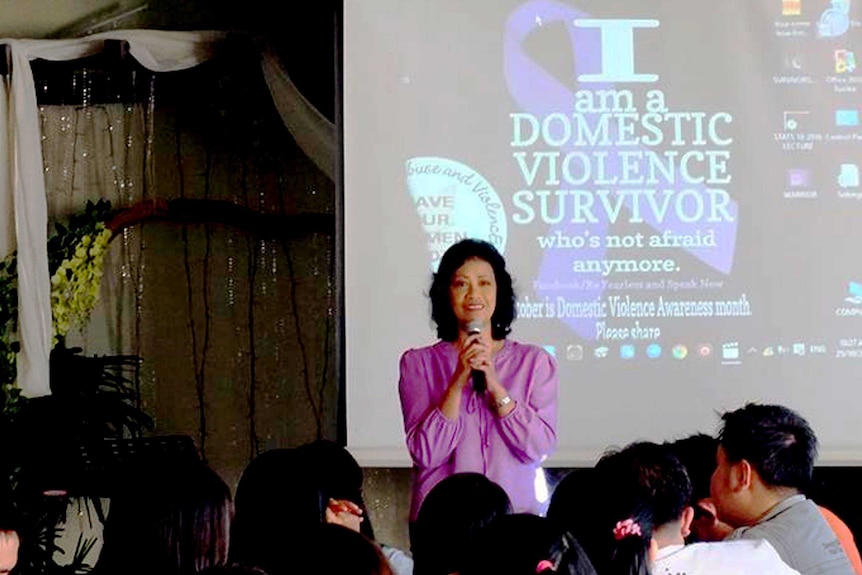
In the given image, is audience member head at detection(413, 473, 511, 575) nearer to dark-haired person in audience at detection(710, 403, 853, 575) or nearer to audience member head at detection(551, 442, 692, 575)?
audience member head at detection(551, 442, 692, 575)

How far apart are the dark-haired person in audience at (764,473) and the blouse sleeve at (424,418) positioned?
2.63 feet

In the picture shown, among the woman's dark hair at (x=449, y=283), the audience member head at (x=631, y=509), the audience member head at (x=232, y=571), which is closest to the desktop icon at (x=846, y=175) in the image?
the woman's dark hair at (x=449, y=283)

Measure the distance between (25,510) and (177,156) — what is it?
148 cm

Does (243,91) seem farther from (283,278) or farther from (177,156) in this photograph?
(283,278)

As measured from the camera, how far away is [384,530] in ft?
16.7

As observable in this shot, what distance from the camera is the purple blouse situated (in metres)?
3.44

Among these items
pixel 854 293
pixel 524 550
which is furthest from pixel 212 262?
pixel 524 550

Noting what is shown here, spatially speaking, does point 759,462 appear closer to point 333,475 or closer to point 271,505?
point 333,475

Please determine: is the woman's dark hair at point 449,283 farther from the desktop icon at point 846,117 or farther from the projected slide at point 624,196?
the desktop icon at point 846,117

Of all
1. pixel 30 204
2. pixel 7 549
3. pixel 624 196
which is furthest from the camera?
pixel 30 204

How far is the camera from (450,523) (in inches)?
88.7

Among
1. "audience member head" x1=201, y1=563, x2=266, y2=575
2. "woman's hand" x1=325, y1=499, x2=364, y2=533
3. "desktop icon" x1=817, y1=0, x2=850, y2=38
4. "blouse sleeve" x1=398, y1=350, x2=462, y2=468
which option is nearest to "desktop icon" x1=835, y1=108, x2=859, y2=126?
"desktop icon" x1=817, y1=0, x2=850, y2=38

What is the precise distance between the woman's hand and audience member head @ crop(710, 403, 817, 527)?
76 cm

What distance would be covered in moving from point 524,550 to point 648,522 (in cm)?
63
